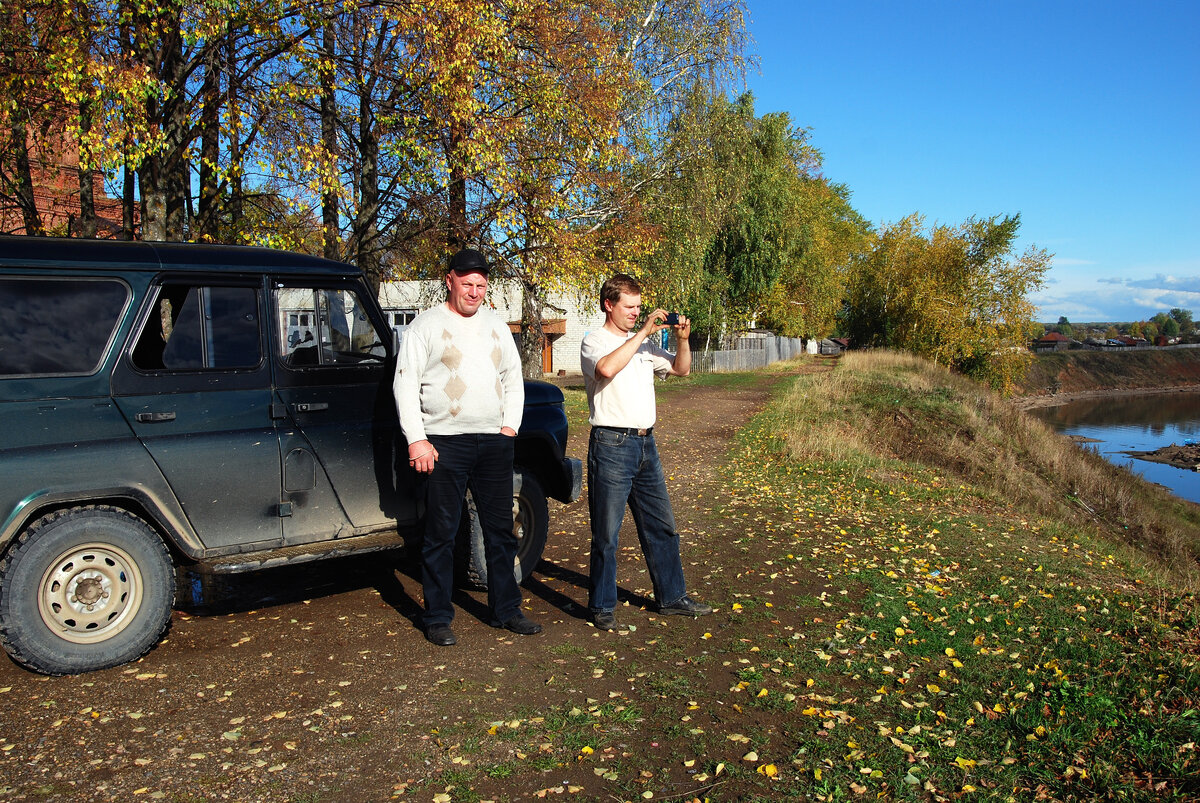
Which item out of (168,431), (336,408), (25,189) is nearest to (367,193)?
(25,189)

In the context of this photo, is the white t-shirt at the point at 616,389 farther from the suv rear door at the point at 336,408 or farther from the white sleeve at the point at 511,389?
the suv rear door at the point at 336,408

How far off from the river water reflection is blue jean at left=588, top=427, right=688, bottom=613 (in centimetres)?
2660

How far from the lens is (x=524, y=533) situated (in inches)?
239

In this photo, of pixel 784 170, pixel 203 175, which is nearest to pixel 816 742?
pixel 203 175

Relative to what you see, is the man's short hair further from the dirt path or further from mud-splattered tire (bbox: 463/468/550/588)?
the dirt path

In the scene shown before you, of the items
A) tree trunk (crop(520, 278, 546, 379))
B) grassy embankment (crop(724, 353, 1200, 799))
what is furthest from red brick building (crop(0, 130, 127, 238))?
grassy embankment (crop(724, 353, 1200, 799))

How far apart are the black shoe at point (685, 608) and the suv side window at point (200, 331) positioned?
3.06 meters

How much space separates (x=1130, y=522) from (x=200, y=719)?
50.3ft

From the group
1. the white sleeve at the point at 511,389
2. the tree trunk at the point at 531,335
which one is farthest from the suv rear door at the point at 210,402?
the tree trunk at the point at 531,335

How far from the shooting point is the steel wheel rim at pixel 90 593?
166 inches

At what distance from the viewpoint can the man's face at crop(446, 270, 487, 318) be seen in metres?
4.89

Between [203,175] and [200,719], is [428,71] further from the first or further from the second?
[200,719]

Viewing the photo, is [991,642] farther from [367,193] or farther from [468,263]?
[367,193]

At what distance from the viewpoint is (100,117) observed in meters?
9.68
